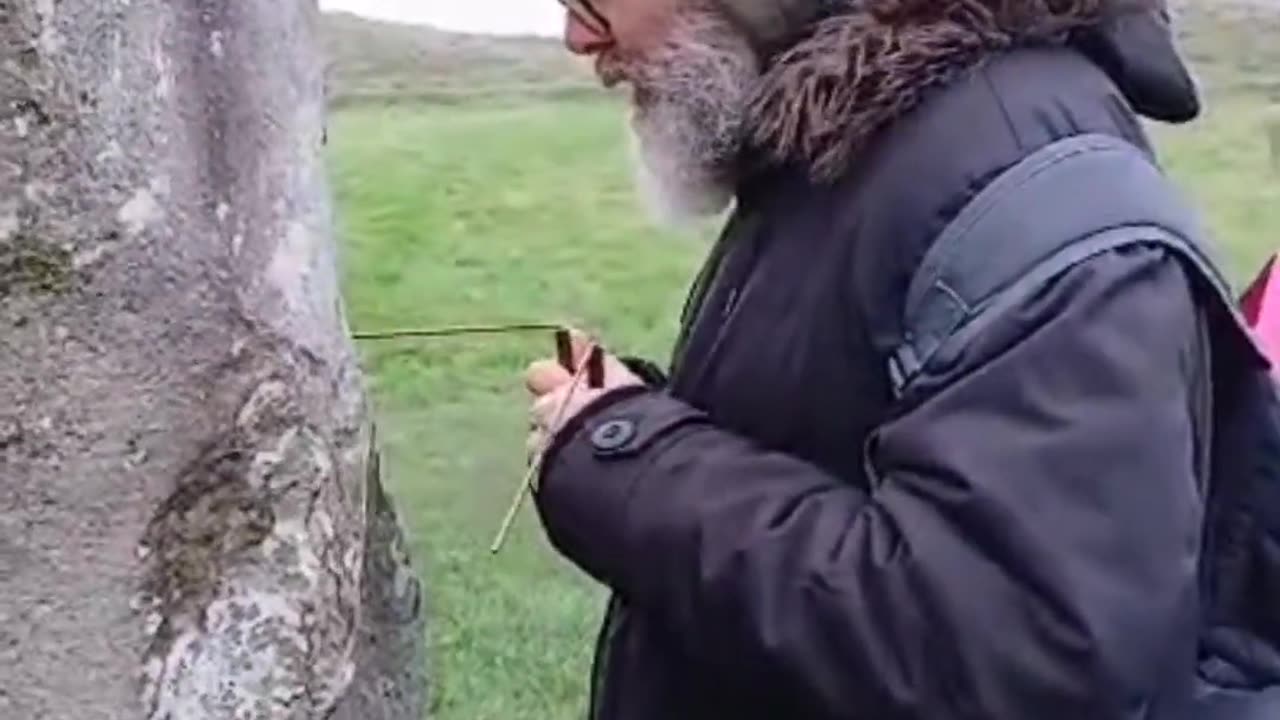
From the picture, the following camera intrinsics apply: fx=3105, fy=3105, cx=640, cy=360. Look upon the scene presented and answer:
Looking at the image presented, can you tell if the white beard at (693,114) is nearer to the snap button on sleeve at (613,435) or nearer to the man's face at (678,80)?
the man's face at (678,80)

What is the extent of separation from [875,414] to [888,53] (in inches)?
8.2

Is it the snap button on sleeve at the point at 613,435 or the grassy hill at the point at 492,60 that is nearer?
the snap button on sleeve at the point at 613,435

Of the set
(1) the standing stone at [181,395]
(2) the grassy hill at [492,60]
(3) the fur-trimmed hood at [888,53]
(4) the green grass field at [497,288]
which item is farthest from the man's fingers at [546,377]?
(2) the grassy hill at [492,60]

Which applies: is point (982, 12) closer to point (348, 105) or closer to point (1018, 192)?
point (1018, 192)

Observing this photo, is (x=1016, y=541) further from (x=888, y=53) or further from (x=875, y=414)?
(x=888, y=53)

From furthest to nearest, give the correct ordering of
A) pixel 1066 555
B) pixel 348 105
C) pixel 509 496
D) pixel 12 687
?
pixel 348 105, pixel 509 496, pixel 12 687, pixel 1066 555

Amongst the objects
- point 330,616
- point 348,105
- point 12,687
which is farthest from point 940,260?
point 348,105

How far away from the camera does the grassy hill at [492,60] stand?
749 centimetres

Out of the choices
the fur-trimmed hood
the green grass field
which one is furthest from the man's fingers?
the green grass field

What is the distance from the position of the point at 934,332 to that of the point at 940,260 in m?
0.04

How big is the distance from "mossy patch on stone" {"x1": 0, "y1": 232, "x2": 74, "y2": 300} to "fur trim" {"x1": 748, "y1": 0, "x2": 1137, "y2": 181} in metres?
0.44

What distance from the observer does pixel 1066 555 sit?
167cm

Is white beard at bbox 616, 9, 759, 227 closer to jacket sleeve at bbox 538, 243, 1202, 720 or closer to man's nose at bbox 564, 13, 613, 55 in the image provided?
man's nose at bbox 564, 13, 613, 55

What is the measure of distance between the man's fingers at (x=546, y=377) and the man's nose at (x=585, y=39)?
0.66 feet
